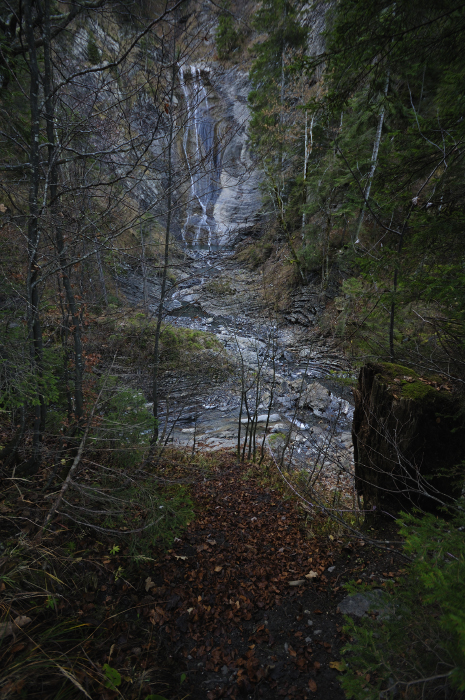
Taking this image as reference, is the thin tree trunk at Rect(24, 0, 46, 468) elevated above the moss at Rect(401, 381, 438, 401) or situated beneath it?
elevated above

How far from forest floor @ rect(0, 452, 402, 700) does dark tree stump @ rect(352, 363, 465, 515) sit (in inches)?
29.7

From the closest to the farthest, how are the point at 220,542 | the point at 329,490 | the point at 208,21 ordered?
the point at 208,21 → the point at 220,542 → the point at 329,490

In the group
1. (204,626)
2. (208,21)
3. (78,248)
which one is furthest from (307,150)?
(204,626)

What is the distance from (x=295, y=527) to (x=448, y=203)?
4394 mm

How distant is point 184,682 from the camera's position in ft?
7.35


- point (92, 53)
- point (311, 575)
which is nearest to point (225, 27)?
point (92, 53)

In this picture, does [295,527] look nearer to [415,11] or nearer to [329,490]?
[329,490]

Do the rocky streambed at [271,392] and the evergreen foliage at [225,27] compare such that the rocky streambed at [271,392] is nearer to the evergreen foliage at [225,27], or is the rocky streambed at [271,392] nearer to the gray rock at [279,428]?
the gray rock at [279,428]

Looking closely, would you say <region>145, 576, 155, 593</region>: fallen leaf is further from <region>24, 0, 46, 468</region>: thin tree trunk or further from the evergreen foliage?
→ the evergreen foliage

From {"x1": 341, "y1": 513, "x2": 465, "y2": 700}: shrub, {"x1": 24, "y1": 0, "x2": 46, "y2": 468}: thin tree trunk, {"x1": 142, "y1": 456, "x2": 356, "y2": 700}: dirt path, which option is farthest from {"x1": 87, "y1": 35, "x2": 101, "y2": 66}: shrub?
{"x1": 142, "y1": 456, "x2": 356, "y2": 700}: dirt path

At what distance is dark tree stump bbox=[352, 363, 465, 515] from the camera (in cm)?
318

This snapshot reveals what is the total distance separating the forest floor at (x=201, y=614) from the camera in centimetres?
197

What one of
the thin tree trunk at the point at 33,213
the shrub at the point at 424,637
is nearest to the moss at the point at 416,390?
the shrub at the point at 424,637

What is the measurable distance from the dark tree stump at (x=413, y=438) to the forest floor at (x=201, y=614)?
755 mm
